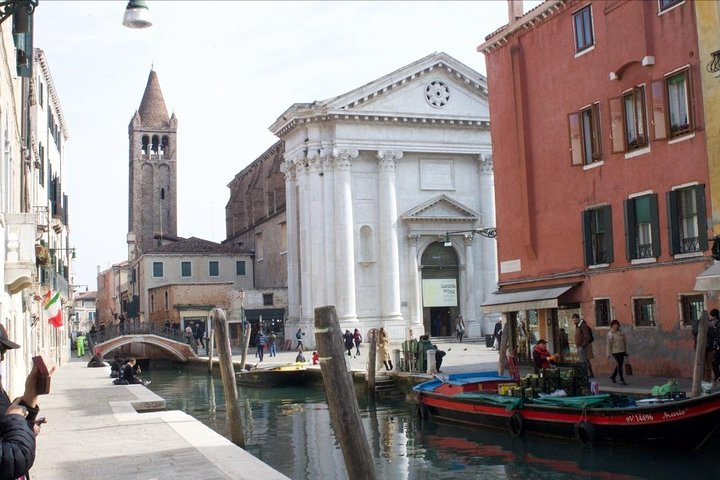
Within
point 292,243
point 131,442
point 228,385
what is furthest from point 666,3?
point 292,243

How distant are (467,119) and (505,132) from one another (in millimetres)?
20806

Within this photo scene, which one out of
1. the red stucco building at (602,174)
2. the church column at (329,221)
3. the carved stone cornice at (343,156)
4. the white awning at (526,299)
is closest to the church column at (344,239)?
the carved stone cornice at (343,156)

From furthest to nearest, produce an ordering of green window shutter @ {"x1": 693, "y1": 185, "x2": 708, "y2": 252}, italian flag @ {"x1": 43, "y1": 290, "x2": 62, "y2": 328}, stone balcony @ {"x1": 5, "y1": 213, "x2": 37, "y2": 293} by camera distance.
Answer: italian flag @ {"x1": 43, "y1": 290, "x2": 62, "y2": 328}
green window shutter @ {"x1": 693, "y1": 185, "x2": 708, "y2": 252}
stone balcony @ {"x1": 5, "y1": 213, "x2": 37, "y2": 293}

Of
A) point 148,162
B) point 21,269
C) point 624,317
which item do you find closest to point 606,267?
point 624,317

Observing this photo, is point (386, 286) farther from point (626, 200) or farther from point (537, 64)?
point (626, 200)

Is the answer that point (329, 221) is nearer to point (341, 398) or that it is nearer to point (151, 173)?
point (341, 398)

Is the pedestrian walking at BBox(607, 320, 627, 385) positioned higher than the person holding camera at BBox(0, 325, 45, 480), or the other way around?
the person holding camera at BBox(0, 325, 45, 480)

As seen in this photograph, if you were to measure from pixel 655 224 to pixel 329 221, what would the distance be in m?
25.1

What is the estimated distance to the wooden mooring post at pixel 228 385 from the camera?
53.0 ft

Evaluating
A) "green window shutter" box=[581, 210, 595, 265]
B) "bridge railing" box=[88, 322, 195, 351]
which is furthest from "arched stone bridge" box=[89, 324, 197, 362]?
"green window shutter" box=[581, 210, 595, 265]

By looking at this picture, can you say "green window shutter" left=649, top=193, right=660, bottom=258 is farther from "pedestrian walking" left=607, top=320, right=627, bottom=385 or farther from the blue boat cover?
the blue boat cover

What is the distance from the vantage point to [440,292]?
45.3 m

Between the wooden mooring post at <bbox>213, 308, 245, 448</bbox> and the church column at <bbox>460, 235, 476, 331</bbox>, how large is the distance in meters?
29.3

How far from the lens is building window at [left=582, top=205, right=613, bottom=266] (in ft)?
67.5
